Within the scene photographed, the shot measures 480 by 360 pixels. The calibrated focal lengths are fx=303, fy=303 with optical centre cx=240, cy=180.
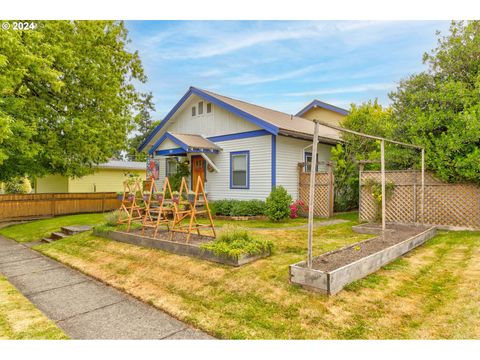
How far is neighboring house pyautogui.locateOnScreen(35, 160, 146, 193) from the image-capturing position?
1999cm

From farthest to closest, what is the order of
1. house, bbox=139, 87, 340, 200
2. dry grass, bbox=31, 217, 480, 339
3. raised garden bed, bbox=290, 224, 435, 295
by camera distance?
house, bbox=139, 87, 340, 200 → raised garden bed, bbox=290, 224, 435, 295 → dry grass, bbox=31, 217, 480, 339

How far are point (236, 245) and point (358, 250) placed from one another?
2519mm

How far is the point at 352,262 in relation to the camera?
516 cm

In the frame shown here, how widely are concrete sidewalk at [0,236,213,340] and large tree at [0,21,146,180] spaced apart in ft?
22.2

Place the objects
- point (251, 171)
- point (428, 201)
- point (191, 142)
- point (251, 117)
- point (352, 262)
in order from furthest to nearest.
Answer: point (191, 142)
point (251, 171)
point (251, 117)
point (428, 201)
point (352, 262)

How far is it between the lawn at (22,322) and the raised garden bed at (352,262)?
3.40m

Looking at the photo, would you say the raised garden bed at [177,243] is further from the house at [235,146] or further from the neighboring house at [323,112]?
the neighboring house at [323,112]

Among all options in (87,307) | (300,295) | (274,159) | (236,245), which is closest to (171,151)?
(274,159)

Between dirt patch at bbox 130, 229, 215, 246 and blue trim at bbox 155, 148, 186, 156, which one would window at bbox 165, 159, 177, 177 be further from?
dirt patch at bbox 130, 229, 215, 246

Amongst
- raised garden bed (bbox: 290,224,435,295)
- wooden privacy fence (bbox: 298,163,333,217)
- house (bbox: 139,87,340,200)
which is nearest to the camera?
raised garden bed (bbox: 290,224,435,295)

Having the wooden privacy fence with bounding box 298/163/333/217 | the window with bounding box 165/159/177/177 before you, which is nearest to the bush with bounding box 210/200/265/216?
the wooden privacy fence with bounding box 298/163/333/217

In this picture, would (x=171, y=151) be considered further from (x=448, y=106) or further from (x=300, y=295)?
(x=300, y=295)
